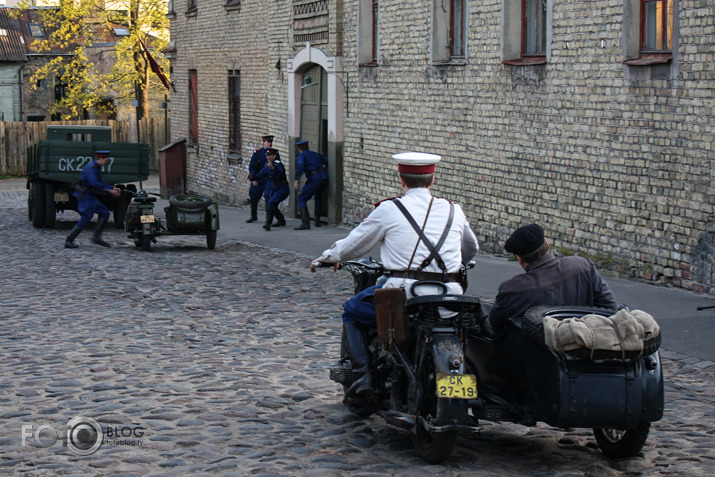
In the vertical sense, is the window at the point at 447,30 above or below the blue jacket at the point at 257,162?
above

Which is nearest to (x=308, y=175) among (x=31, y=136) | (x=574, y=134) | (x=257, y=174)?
(x=257, y=174)

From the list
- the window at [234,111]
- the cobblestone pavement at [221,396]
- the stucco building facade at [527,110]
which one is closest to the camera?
the cobblestone pavement at [221,396]

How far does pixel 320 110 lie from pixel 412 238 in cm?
1536

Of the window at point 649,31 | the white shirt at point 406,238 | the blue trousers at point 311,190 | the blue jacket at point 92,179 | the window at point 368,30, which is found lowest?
the blue trousers at point 311,190

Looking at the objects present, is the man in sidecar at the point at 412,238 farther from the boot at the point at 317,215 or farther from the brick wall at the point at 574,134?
the boot at the point at 317,215

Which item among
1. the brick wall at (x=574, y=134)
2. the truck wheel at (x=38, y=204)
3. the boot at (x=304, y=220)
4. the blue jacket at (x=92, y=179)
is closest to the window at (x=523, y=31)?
the brick wall at (x=574, y=134)

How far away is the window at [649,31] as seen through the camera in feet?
37.9

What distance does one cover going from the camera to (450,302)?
211 inches

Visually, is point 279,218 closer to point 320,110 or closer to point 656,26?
point 320,110

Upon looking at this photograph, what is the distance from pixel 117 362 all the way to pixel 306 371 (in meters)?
1.53

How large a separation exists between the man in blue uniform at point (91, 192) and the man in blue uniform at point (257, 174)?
367 cm

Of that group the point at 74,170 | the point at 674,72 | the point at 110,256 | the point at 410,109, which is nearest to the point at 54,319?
the point at 110,256

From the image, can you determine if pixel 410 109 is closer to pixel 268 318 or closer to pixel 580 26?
pixel 580 26

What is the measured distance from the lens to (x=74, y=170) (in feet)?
66.8
